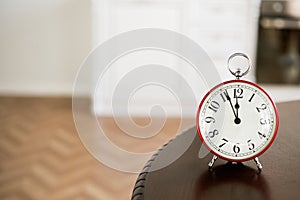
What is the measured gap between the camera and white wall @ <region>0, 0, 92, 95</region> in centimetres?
366

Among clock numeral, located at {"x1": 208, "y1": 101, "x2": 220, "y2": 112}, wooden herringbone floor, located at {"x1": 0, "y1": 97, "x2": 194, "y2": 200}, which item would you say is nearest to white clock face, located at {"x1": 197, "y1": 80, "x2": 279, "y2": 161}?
clock numeral, located at {"x1": 208, "y1": 101, "x2": 220, "y2": 112}

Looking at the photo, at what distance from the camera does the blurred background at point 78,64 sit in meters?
2.57

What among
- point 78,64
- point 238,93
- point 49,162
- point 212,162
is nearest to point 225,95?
point 238,93

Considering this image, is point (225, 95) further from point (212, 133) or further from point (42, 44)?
point (42, 44)

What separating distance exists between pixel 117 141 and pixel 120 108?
433mm

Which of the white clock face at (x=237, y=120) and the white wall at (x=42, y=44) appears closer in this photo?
the white clock face at (x=237, y=120)

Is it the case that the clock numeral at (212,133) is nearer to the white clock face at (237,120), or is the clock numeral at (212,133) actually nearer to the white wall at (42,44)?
the white clock face at (237,120)

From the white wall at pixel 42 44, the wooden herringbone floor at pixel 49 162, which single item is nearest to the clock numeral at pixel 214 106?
the wooden herringbone floor at pixel 49 162

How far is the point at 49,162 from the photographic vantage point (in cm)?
272

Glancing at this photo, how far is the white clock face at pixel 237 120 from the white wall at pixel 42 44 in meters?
2.72

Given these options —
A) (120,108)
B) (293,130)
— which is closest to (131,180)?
(120,108)

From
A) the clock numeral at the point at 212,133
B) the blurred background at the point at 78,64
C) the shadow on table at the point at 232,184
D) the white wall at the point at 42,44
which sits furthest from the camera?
the white wall at the point at 42,44

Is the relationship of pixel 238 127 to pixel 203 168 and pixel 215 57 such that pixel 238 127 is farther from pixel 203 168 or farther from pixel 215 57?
pixel 215 57

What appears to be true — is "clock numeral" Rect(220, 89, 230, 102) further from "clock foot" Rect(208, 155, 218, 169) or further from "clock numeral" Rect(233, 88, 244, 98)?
"clock foot" Rect(208, 155, 218, 169)
